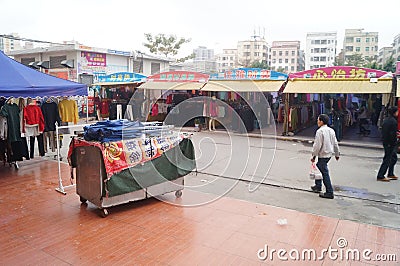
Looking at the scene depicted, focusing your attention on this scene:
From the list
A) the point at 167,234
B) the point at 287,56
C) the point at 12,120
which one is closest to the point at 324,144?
the point at 167,234

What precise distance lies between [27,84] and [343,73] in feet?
31.9

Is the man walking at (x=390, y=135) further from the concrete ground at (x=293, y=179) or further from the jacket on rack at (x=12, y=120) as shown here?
the jacket on rack at (x=12, y=120)

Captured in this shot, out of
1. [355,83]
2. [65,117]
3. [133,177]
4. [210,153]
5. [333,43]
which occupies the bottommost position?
[210,153]

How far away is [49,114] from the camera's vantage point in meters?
7.84

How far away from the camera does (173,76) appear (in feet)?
48.5

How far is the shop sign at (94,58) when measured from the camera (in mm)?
19562

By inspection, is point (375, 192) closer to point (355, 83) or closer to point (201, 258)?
point (201, 258)

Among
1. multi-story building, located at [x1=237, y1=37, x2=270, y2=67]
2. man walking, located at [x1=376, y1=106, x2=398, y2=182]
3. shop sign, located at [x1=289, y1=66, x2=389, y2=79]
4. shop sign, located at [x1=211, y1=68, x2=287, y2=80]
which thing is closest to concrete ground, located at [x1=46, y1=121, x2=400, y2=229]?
man walking, located at [x1=376, y1=106, x2=398, y2=182]

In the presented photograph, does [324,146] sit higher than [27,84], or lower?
lower

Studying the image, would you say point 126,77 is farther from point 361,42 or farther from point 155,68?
point 361,42

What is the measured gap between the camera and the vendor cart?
4492mm

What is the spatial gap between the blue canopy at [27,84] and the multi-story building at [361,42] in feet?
213

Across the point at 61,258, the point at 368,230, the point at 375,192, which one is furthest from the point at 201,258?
the point at 375,192

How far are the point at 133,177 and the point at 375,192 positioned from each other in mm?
4350
